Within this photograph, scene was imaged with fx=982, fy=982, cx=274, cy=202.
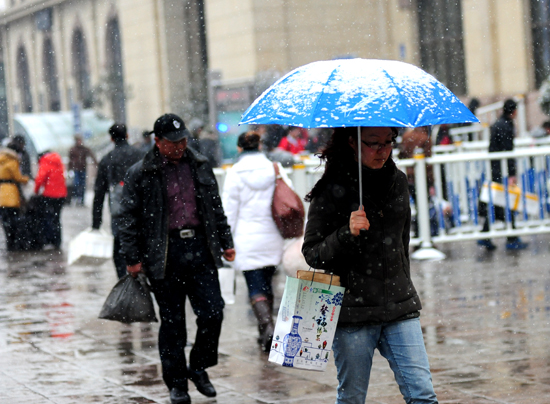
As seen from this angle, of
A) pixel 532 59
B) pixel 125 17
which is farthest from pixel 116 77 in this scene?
pixel 532 59

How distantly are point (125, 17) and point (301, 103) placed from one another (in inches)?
1404

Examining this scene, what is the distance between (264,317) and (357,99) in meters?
4.02

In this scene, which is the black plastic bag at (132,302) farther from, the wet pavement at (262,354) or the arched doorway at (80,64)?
the arched doorway at (80,64)

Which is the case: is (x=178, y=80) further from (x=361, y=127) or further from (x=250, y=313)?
(x=361, y=127)

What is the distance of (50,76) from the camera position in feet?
178

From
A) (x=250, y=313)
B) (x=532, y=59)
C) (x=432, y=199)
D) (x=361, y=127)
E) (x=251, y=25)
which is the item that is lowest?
(x=250, y=313)

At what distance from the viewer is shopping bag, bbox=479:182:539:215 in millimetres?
12555

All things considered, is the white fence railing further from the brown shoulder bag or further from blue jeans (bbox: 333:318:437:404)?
blue jeans (bbox: 333:318:437:404)

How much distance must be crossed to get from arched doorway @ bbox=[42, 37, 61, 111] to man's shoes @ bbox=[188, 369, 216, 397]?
47.1 meters

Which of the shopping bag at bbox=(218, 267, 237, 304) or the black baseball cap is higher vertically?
the black baseball cap

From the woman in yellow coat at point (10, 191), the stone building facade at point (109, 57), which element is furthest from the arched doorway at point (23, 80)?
the woman in yellow coat at point (10, 191)

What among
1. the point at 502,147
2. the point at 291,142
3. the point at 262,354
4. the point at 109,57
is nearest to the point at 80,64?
the point at 109,57

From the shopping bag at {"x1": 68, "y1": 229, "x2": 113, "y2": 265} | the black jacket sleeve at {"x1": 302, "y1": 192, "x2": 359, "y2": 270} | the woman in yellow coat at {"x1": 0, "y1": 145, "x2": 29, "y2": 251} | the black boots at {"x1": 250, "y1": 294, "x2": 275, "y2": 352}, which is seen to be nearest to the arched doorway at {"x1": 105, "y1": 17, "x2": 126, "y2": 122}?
the woman in yellow coat at {"x1": 0, "y1": 145, "x2": 29, "y2": 251}

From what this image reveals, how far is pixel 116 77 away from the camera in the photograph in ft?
133
